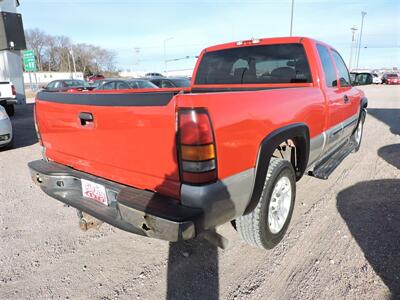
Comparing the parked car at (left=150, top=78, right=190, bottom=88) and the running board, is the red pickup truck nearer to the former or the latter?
the running board

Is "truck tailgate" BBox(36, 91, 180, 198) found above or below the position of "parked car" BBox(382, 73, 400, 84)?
above

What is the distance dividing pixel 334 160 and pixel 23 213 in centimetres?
413

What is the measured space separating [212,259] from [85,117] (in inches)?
66.6

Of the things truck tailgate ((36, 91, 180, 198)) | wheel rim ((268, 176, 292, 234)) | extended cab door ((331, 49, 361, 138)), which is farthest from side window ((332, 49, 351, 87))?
truck tailgate ((36, 91, 180, 198))

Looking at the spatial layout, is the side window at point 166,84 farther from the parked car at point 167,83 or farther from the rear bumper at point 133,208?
the rear bumper at point 133,208

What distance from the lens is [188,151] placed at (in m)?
1.93

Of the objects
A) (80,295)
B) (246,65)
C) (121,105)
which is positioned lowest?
(80,295)

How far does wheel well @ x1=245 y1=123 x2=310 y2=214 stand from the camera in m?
2.39

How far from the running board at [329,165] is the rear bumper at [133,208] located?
226 cm

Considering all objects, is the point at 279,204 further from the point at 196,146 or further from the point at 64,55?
the point at 64,55

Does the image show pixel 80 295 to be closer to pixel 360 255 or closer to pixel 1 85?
pixel 360 255

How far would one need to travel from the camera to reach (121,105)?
2.21m

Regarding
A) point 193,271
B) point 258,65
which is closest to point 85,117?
point 193,271

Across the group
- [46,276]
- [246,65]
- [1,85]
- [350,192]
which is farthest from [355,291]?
[1,85]
